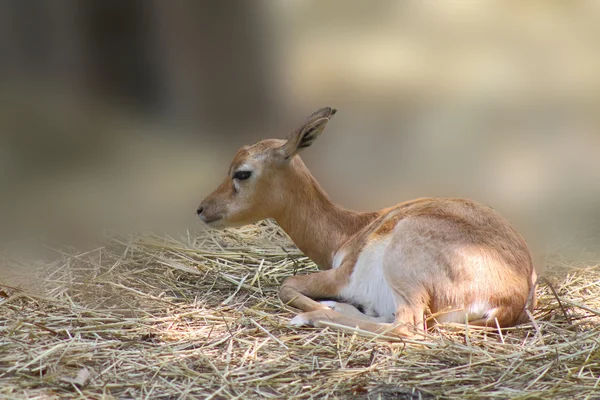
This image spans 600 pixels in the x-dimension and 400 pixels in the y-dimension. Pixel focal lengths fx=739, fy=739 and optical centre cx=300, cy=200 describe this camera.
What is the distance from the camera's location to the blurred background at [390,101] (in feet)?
21.6

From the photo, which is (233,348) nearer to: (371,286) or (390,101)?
(371,286)

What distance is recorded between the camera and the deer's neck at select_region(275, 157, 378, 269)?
5.89 meters

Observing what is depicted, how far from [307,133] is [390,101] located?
1572 millimetres

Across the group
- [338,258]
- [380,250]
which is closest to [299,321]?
[380,250]

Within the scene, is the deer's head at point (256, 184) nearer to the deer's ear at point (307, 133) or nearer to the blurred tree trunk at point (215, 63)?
the deer's ear at point (307, 133)

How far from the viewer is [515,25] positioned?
6734 mm

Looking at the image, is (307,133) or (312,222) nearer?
(307,133)

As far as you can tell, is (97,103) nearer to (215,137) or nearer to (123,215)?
(123,215)

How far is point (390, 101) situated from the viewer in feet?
22.9

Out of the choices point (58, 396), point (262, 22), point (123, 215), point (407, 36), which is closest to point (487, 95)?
point (407, 36)

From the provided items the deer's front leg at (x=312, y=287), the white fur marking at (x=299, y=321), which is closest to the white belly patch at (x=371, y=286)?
the deer's front leg at (x=312, y=287)

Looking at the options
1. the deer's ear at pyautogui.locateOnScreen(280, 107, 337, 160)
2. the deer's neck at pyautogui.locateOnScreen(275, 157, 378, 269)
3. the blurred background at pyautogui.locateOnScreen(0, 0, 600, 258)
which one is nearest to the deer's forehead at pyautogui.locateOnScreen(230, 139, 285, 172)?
the deer's ear at pyautogui.locateOnScreen(280, 107, 337, 160)

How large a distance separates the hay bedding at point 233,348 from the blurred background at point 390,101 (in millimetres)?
1023

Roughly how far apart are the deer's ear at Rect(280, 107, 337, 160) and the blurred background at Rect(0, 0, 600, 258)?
126cm
